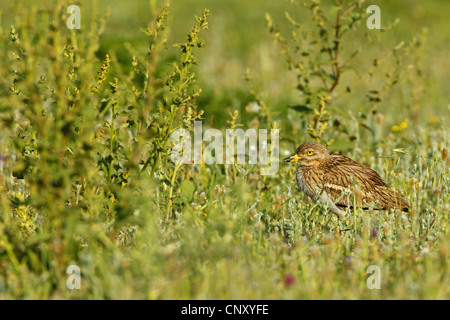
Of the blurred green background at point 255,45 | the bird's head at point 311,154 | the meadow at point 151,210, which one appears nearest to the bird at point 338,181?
the bird's head at point 311,154

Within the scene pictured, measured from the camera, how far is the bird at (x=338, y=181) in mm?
5009

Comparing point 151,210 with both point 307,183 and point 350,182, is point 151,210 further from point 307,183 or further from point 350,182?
point 350,182

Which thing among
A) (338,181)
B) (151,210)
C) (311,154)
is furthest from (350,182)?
(151,210)

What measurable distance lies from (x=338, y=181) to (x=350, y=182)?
14cm

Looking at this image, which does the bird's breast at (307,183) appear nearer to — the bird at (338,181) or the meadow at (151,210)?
the bird at (338,181)

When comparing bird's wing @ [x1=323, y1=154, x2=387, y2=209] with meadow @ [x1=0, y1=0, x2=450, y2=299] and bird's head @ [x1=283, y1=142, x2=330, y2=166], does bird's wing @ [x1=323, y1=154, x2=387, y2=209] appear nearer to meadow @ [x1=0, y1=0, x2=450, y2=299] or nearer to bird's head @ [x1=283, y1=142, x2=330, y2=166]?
bird's head @ [x1=283, y1=142, x2=330, y2=166]

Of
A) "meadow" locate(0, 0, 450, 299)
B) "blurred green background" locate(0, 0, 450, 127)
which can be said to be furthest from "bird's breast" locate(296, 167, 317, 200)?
"blurred green background" locate(0, 0, 450, 127)

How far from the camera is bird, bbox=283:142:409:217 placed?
5.01 m

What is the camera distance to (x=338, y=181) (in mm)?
5285

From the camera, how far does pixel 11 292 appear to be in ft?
11.1

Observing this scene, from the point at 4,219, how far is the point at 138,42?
14.8ft

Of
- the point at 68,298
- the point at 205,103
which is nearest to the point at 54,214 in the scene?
the point at 68,298

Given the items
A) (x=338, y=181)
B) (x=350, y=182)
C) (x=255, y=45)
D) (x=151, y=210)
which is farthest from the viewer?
(x=255, y=45)

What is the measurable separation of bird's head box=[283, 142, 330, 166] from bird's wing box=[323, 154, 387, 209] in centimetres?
10
